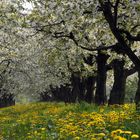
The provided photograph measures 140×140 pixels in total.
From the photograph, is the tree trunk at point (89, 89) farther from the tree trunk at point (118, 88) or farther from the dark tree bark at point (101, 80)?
the tree trunk at point (118, 88)

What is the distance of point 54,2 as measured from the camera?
1733 cm

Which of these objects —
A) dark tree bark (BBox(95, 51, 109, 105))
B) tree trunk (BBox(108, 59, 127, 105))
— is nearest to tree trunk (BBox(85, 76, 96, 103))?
dark tree bark (BBox(95, 51, 109, 105))

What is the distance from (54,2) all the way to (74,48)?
14145mm

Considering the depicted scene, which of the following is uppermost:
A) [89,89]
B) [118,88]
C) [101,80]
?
[101,80]

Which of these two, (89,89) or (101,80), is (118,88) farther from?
(89,89)

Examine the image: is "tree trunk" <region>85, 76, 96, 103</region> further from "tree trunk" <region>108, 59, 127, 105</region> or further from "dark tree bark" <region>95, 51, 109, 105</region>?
"tree trunk" <region>108, 59, 127, 105</region>

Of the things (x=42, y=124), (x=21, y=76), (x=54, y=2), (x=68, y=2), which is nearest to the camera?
(x=42, y=124)

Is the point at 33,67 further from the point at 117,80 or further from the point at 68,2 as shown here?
the point at 68,2

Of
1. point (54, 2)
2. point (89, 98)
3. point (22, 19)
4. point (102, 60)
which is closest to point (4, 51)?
point (89, 98)

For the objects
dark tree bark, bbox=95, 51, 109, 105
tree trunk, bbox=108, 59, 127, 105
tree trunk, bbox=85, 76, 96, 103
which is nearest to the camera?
tree trunk, bbox=108, 59, 127, 105

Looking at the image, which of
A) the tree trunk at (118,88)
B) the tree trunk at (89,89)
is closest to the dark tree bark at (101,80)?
the tree trunk at (118,88)

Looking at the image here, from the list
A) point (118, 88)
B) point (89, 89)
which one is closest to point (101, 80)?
point (118, 88)

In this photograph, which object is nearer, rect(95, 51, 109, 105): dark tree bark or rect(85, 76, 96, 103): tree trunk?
rect(95, 51, 109, 105): dark tree bark

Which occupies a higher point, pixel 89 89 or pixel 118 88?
pixel 89 89
